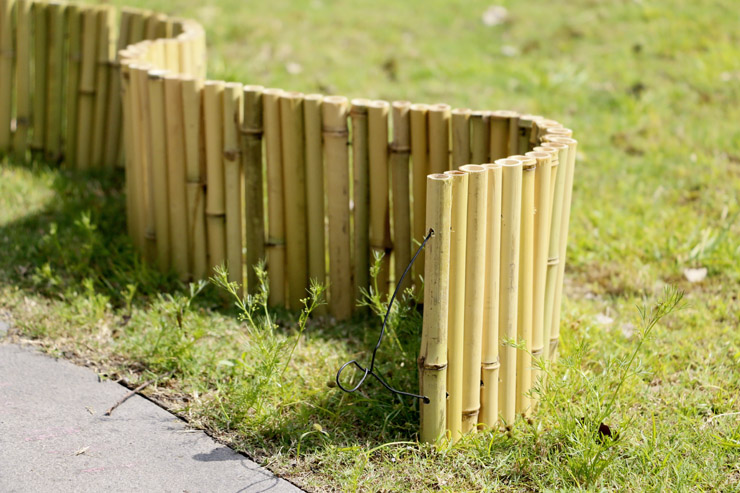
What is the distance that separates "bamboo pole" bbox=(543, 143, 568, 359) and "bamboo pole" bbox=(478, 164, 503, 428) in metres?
0.32

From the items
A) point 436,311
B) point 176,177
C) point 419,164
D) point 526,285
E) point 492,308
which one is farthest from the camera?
point 176,177

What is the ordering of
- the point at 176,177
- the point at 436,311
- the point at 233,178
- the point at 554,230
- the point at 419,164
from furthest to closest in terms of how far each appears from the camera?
the point at 176,177 < the point at 233,178 < the point at 419,164 < the point at 554,230 < the point at 436,311

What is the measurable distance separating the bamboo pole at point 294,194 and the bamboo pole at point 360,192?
9.1 inches

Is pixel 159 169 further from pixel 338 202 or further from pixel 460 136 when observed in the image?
pixel 460 136

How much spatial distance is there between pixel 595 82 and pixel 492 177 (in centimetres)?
440

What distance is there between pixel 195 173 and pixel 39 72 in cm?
207

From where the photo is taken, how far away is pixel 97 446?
280cm

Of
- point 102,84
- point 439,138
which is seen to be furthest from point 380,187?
point 102,84

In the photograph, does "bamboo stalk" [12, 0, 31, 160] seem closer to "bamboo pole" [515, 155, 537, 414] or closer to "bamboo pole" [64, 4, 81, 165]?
"bamboo pole" [64, 4, 81, 165]

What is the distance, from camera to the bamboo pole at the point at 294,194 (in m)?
3.66

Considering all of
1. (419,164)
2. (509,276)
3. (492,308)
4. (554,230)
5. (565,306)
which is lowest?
(565,306)

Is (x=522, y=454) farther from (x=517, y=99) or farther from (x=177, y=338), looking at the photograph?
(x=517, y=99)

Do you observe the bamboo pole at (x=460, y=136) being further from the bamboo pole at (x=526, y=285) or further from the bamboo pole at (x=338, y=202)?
the bamboo pole at (x=526, y=285)

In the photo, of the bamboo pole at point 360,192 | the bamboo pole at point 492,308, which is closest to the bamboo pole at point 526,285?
the bamboo pole at point 492,308
